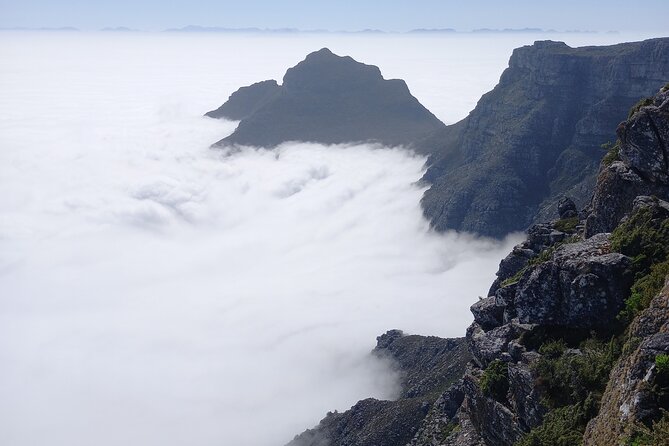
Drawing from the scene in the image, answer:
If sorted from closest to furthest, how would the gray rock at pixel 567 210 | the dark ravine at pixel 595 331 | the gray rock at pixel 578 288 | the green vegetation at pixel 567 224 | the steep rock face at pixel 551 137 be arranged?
the dark ravine at pixel 595 331 → the gray rock at pixel 578 288 → the green vegetation at pixel 567 224 → the gray rock at pixel 567 210 → the steep rock face at pixel 551 137

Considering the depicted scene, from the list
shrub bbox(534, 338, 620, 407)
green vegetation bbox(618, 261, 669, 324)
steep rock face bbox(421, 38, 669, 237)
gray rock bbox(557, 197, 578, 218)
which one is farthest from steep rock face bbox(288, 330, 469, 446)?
steep rock face bbox(421, 38, 669, 237)

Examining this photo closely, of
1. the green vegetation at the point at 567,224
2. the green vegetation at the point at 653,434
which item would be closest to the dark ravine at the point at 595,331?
the green vegetation at the point at 653,434

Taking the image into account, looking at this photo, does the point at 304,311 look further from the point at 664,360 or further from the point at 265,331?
the point at 664,360

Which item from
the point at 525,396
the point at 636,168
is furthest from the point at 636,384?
the point at 636,168

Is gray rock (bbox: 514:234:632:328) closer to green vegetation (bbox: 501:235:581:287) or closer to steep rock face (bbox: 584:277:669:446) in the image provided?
green vegetation (bbox: 501:235:581:287)

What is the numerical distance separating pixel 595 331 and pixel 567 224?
23827 mm

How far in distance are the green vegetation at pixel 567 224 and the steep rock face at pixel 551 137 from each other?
363 ft

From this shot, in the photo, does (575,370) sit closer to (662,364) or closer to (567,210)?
(662,364)

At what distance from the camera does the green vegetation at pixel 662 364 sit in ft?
67.0

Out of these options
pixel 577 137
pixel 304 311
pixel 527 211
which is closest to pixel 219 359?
pixel 304 311

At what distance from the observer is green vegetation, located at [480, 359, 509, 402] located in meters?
35.3

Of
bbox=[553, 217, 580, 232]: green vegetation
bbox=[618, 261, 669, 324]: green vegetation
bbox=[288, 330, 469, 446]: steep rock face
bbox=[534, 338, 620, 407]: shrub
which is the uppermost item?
bbox=[618, 261, 669, 324]: green vegetation

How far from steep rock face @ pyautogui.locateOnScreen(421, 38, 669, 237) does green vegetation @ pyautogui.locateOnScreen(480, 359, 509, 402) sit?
133 metres

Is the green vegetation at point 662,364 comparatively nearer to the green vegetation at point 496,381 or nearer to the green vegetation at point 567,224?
the green vegetation at point 496,381
